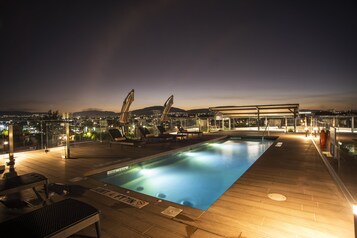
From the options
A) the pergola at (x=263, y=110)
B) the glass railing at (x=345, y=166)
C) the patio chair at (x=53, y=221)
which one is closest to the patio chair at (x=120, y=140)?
the patio chair at (x=53, y=221)

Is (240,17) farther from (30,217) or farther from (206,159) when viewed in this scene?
(30,217)

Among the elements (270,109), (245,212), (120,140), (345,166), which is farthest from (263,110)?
(245,212)

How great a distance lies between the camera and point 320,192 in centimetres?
288

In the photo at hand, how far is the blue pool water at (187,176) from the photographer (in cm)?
435

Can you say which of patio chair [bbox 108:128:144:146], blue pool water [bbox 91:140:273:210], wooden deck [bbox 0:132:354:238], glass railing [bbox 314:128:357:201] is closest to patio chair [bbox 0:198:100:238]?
wooden deck [bbox 0:132:354:238]

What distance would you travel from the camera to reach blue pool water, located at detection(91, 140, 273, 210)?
171 inches

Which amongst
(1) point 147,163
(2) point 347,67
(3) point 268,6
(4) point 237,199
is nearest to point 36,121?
(1) point 147,163

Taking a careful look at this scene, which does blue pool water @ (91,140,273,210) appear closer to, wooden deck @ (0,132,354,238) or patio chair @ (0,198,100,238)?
wooden deck @ (0,132,354,238)

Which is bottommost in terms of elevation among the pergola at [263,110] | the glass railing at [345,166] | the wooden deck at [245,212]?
the wooden deck at [245,212]

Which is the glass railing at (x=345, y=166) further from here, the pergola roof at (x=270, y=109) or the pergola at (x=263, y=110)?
the pergola at (x=263, y=110)

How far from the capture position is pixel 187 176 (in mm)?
5523

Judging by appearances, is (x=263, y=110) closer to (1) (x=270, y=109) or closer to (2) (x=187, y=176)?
(1) (x=270, y=109)

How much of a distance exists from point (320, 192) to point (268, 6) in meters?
8.92

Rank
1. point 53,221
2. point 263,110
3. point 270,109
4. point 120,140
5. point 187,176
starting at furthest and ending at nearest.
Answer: point 263,110, point 270,109, point 120,140, point 187,176, point 53,221
